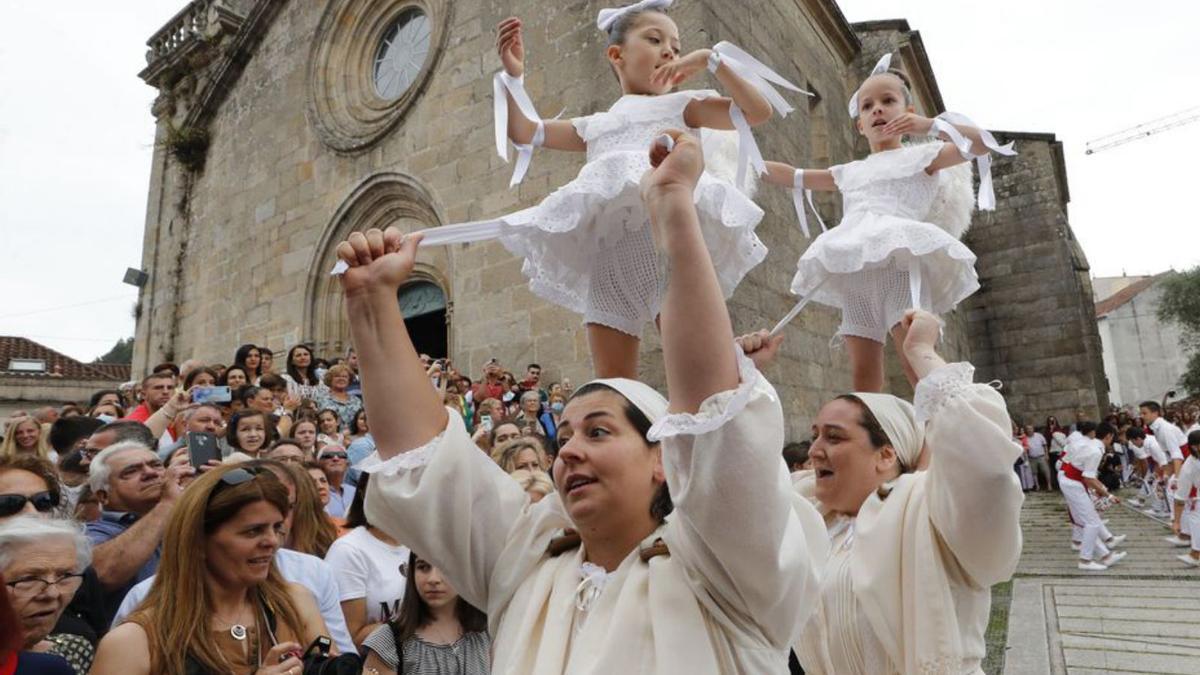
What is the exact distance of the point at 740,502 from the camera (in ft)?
4.06

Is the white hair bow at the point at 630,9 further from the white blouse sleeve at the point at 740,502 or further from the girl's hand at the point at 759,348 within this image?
the white blouse sleeve at the point at 740,502

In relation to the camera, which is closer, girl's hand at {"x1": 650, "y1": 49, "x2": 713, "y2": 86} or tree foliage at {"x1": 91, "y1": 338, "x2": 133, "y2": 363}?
girl's hand at {"x1": 650, "y1": 49, "x2": 713, "y2": 86}

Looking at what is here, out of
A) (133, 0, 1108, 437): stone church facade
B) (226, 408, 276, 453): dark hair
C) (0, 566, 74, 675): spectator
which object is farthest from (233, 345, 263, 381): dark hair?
(0, 566, 74, 675): spectator

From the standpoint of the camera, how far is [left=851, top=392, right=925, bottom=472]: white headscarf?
237 centimetres

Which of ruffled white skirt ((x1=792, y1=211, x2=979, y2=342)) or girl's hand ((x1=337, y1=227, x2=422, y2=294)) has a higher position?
ruffled white skirt ((x1=792, y1=211, x2=979, y2=342))

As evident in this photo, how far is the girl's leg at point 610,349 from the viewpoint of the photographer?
2.61 meters

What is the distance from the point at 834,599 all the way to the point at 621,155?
5.19ft

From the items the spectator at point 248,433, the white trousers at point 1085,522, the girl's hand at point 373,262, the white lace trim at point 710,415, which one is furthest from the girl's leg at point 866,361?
the white trousers at point 1085,522

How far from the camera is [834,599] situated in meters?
2.18

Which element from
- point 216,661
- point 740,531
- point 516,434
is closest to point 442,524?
point 740,531

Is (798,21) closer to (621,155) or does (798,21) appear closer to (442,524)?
(621,155)

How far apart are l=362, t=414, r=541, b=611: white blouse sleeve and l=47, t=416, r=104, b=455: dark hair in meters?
4.33

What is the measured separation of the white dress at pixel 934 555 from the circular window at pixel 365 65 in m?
10.4

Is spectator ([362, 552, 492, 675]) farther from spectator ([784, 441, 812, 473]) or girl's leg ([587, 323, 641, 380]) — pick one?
spectator ([784, 441, 812, 473])
